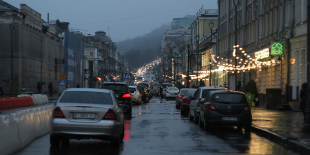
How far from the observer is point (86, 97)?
1138 cm

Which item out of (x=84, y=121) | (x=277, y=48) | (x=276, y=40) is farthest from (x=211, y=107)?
(x=276, y=40)

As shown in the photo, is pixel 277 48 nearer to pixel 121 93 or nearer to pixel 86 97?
pixel 121 93

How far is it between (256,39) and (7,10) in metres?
32.2

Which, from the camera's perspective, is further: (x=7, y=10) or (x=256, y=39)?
(x=7, y=10)

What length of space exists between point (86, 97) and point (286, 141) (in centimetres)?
574

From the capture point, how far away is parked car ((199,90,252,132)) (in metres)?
16.2

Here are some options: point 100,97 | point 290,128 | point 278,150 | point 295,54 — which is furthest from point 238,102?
point 295,54

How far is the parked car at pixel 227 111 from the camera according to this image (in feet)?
53.1

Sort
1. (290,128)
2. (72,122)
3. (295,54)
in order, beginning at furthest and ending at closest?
(295,54)
(290,128)
(72,122)

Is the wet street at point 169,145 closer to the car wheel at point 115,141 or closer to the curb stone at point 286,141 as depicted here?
the car wheel at point 115,141

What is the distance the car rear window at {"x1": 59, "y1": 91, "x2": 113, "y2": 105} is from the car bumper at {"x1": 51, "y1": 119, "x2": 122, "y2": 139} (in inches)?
28.6

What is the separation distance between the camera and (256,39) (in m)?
39.7

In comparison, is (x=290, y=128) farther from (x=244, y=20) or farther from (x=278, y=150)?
(x=244, y=20)

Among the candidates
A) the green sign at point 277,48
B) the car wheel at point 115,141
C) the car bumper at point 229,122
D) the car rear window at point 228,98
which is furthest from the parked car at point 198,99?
the green sign at point 277,48
